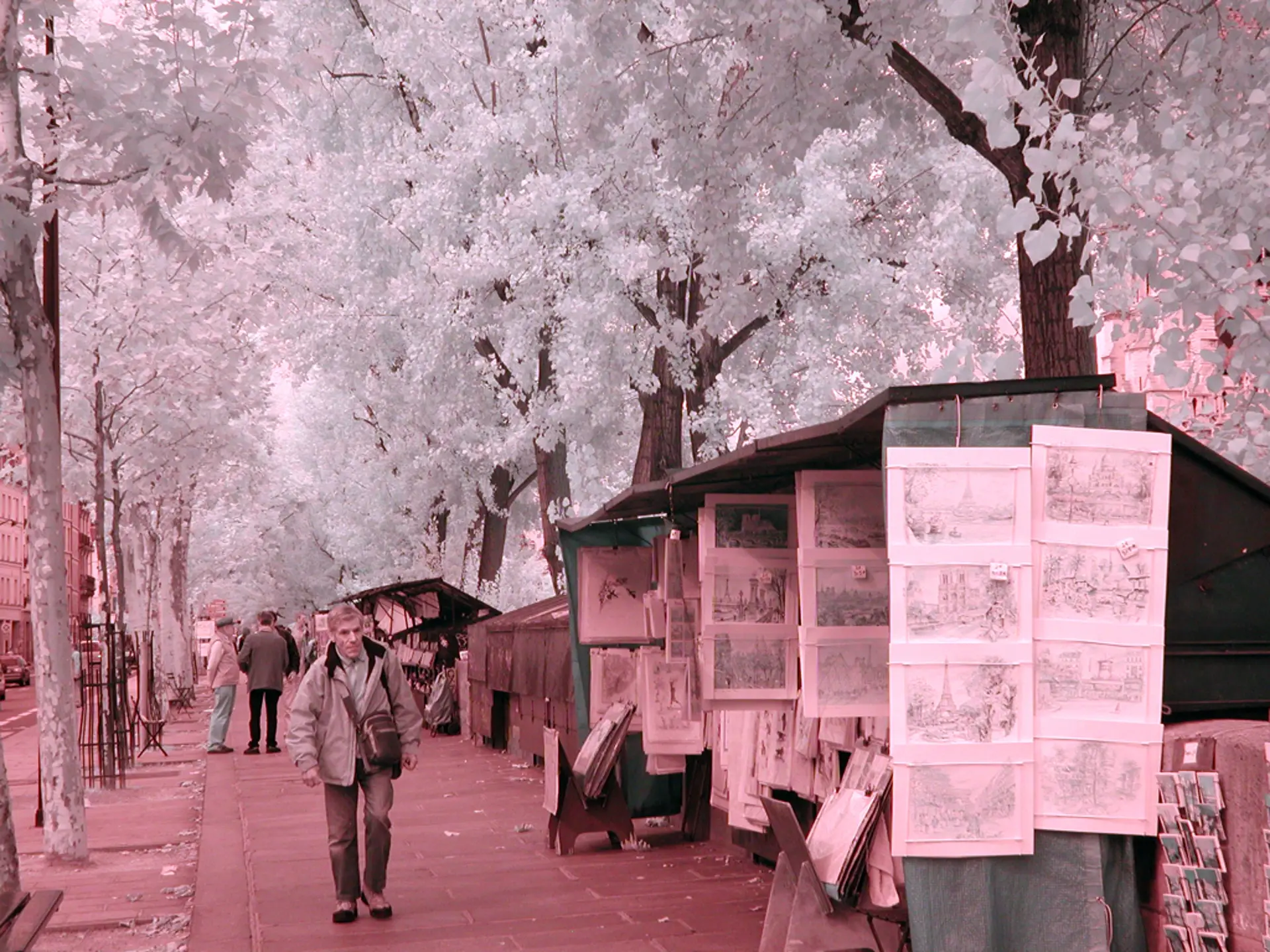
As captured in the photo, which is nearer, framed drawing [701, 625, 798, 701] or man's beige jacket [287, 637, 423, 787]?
framed drawing [701, 625, 798, 701]

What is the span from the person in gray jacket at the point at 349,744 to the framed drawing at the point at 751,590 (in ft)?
6.84

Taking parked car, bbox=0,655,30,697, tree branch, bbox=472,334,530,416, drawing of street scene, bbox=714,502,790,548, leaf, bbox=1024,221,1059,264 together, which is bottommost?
parked car, bbox=0,655,30,697

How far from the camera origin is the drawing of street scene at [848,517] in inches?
318

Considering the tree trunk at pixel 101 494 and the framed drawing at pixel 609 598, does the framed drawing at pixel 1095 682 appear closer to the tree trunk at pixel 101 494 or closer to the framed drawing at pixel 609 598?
the framed drawing at pixel 609 598

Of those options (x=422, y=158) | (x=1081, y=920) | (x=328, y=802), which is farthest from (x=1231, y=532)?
(x=422, y=158)

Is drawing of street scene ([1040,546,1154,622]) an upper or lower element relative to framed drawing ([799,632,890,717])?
upper

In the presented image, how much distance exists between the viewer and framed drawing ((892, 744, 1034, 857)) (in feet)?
22.1

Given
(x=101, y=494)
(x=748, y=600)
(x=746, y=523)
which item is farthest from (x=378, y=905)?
(x=101, y=494)

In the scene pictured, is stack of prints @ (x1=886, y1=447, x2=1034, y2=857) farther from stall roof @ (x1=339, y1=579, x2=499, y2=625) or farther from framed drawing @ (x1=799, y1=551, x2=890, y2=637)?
stall roof @ (x1=339, y1=579, x2=499, y2=625)

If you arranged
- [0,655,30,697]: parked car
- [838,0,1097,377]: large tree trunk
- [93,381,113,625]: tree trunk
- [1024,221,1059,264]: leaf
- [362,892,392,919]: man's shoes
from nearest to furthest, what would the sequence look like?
[1024,221,1059,264]: leaf
[838,0,1097,377]: large tree trunk
[362,892,392,919]: man's shoes
[93,381,113,625]: tree trunk
[0,655,30,697]: parked car

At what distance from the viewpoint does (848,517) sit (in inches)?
319

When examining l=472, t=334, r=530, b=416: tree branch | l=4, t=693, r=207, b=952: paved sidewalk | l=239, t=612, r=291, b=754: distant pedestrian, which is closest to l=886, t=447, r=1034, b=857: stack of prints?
l=4, t=693, r=207, b=952: paved sidewalk

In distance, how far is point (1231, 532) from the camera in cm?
730

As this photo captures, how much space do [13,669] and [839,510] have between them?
2126 inches
